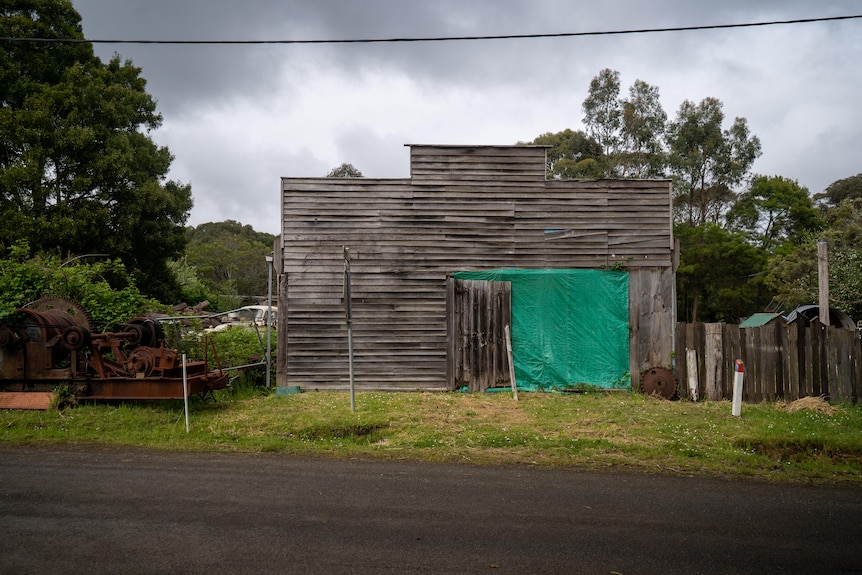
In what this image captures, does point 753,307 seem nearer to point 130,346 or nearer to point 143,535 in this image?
point 130,346

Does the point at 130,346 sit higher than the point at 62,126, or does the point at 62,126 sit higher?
the point at 62,126

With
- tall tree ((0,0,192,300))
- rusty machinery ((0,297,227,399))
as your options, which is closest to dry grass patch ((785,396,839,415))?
rusty machinery ((0,297,227,399))

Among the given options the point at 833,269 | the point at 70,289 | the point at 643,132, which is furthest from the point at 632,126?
the point at 70,289

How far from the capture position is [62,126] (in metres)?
24.2

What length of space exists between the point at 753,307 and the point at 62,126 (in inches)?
1404

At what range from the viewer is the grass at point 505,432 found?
25.2ft

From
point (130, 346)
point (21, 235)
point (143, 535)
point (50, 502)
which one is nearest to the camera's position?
point (143, 535)

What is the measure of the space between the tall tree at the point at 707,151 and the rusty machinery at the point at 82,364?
121ft

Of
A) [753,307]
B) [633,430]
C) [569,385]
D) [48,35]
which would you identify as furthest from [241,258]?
[633,430]

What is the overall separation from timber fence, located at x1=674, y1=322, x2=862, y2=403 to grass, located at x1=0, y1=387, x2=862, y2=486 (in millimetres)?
746

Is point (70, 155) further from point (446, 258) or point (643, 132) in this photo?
point (643, 132)

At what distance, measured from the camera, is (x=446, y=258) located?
44.5ft

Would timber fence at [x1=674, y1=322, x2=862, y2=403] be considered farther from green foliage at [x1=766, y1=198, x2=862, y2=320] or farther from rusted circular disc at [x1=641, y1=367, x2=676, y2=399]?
green foliage at [x1=766, y1=198, x2=862, y2=320]

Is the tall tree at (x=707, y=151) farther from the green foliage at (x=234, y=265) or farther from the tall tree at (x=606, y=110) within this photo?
the green foliage at (x=234, y=265)
